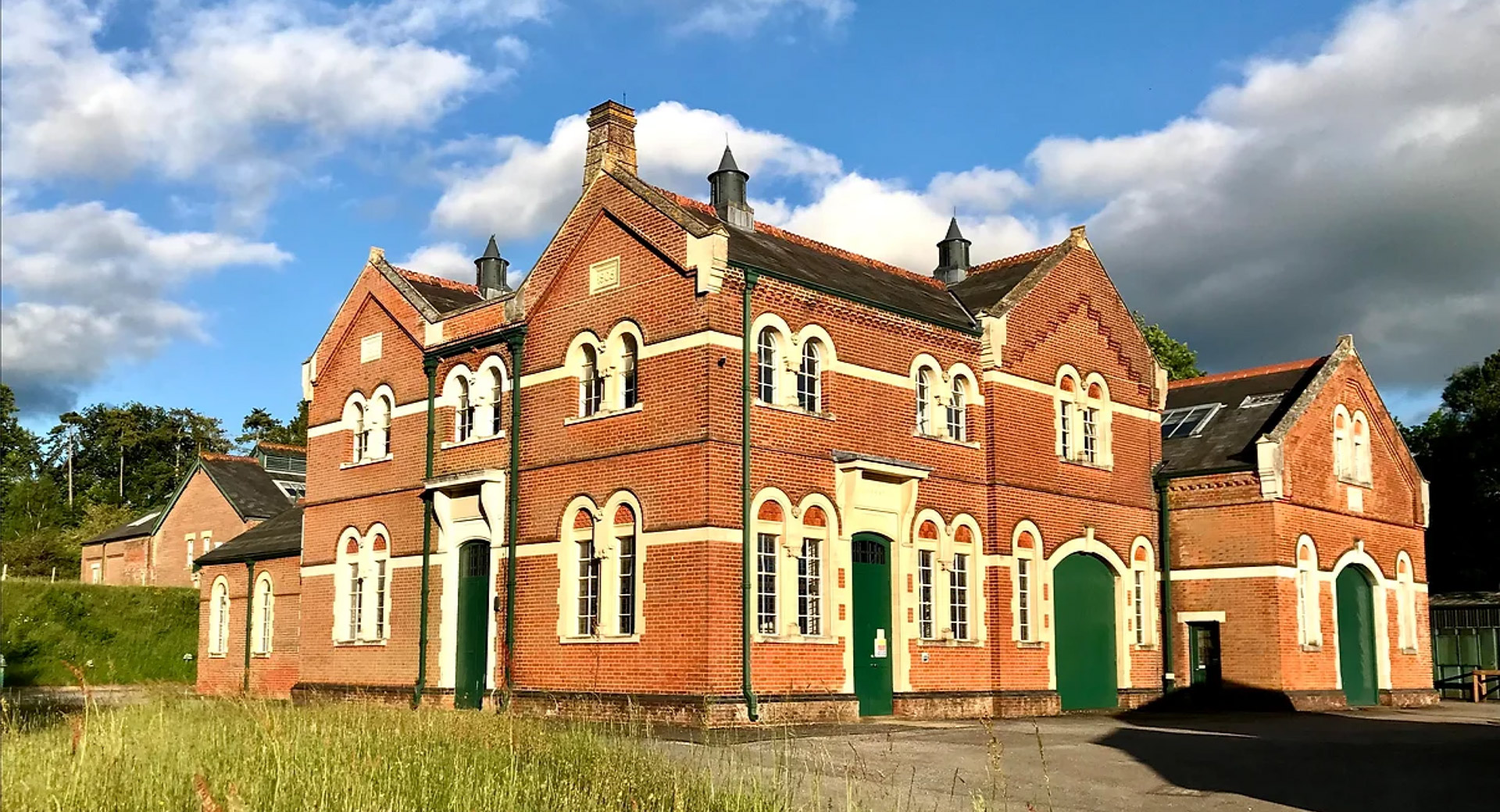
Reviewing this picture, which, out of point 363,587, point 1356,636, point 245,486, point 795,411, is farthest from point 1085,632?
point 245,486

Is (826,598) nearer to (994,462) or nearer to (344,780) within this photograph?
(994,462)

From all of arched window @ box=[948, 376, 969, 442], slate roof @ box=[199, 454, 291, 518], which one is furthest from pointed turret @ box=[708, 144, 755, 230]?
slate roof @ box=[199, 454, 291, 518]

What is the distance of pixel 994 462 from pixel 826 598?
197 inches

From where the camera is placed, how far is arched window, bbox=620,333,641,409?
72.0 ft

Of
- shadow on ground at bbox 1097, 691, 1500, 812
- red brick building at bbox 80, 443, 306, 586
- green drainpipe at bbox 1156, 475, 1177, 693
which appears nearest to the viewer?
shadow on ground at bbox 1097, 691, 1500, 812

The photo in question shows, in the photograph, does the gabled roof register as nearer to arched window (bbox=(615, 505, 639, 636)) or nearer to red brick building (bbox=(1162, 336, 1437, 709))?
arched window (bbox=(615, 505, 639, 636))

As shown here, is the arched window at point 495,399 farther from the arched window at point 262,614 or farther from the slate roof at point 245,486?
the slate roof at point 245,486

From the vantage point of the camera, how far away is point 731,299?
2080cm

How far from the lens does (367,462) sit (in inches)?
1081

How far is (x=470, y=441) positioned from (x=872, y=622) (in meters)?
7.94

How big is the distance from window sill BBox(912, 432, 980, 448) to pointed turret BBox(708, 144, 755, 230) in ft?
15.9

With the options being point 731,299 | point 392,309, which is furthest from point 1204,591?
point 392,309

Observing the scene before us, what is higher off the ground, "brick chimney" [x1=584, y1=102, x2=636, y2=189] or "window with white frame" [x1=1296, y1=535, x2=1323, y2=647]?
"brick chimney" [x1=584, y1=102, x2=636, y2=189]

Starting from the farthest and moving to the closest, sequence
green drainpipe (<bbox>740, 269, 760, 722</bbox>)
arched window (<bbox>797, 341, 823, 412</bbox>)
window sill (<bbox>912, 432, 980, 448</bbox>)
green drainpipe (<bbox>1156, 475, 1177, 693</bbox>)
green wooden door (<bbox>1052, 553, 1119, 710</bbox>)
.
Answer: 1. green drainpipe (<bbox>1156, 475, 1177, 693</bbox>)
2. green wooden door (<bbox>1052, 553, 1119, 710</bbox>)
3. window sill (<bbox>912, 432, 980, 448</bbox>)
4. arched window (<bbox>797, 341, 823, 412</bbox>)
5. green drainpipe (<bbox>740, 269, 760, 722</bbox>)
